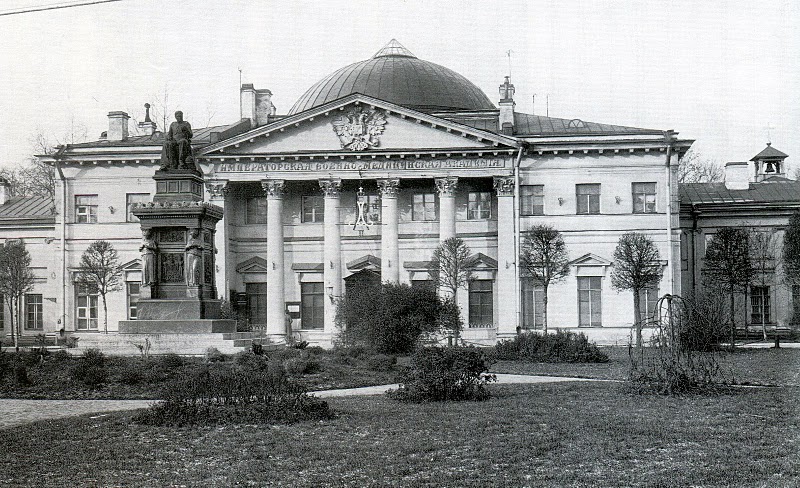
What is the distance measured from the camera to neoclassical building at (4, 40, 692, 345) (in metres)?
44.2

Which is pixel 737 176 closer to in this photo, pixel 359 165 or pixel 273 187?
pixel 359 165

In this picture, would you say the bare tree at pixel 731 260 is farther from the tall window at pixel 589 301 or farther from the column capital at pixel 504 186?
the column capital at pixel 504 186

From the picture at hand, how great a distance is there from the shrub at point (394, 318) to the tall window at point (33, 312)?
2418cm

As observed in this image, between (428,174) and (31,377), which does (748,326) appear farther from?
(31,377)

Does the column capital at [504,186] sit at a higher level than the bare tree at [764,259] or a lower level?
higher

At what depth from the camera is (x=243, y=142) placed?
44688 mm

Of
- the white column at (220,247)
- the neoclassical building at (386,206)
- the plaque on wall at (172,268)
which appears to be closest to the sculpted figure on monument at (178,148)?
the plaque on wall at (172,268)

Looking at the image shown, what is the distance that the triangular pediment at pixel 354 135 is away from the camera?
144ft

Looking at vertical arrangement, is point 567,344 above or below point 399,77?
below

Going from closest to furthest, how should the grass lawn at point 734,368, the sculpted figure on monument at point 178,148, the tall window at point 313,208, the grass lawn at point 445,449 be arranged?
the grass lawn at point 445,449 < the grass lawn at point 734,368 < the sculpted figure on monument at point 178,148 < the tall window at point 313,208

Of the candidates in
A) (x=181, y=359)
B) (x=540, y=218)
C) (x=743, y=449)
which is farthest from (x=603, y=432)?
(x=540, y=218)

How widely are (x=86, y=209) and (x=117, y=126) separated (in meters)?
5.38

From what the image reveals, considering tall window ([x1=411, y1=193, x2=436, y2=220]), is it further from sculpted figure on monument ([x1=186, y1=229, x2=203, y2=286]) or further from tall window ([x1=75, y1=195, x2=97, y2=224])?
sculpted figure on monument ([x1=186, y1=229, x2=203, y2=286])

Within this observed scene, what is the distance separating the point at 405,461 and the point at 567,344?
18.7 m
